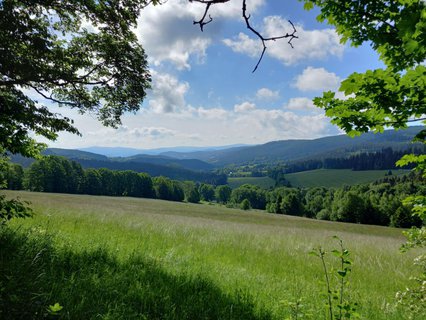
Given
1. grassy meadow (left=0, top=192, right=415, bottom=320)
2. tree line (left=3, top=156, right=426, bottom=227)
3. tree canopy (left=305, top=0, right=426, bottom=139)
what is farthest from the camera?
tree line (left=3, top=156, right=426, bottom=227)

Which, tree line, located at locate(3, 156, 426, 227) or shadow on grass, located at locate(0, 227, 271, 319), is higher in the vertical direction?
shadow on grass, located at locate(0, 227, 271, 319)

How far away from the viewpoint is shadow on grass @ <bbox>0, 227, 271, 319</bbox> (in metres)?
3.97

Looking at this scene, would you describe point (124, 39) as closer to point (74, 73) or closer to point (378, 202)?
point (74, 73)

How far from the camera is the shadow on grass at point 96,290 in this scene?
3966 millimetres

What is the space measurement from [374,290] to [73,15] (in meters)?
11.9

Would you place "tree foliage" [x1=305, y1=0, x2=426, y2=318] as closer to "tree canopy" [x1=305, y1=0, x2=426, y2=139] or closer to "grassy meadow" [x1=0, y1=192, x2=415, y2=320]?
"tree canopy" [x1=305, y1=0, x2=426, y2=139]

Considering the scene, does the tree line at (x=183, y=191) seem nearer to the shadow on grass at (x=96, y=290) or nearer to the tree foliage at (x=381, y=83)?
the shadow on grass at (x=96, y=290)

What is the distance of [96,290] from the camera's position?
4730mm

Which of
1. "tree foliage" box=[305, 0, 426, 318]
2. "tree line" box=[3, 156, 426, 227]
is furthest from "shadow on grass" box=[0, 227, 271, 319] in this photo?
"tree line" box=[3, 156, 426, 227]

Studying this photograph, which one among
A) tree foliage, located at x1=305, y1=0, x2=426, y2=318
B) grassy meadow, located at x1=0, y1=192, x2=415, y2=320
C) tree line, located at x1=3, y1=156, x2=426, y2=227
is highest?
tree foliage, located at x1=305, y1=0, x2=426, y2=318

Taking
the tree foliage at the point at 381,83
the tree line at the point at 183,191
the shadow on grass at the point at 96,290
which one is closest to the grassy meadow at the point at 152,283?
the shadow on grass at the point at 96,290

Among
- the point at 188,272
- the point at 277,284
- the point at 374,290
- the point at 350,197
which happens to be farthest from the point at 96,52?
the point at 350,197

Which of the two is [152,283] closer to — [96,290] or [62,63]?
[96,290]

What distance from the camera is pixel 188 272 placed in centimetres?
650
